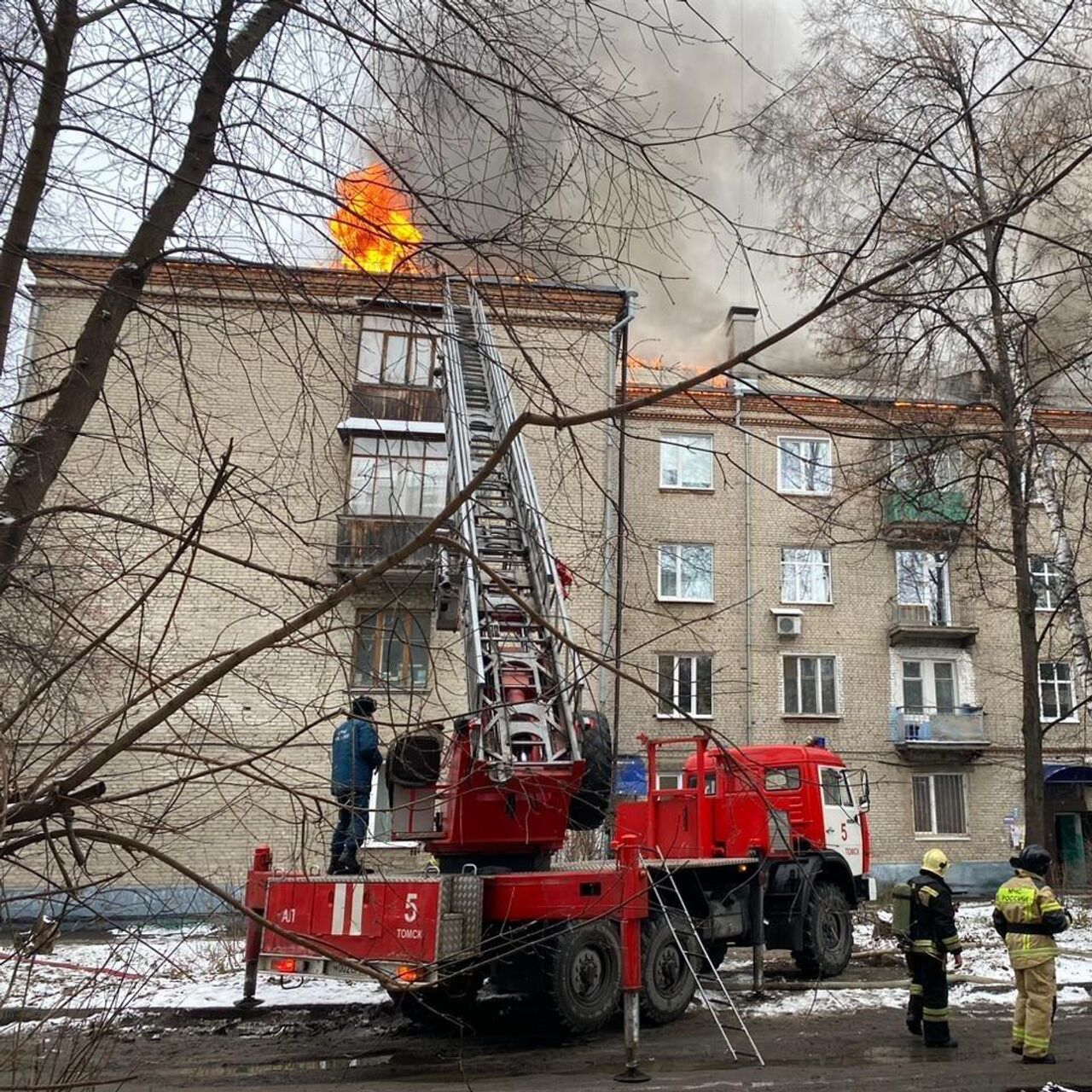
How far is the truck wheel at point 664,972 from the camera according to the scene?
28.1 ft

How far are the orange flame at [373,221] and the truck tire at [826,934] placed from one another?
29.8 ft

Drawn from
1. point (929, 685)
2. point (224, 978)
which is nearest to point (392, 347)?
point (224, 978)

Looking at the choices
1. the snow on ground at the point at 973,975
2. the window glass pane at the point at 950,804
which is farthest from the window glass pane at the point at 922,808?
the snow on ground at the point at 973,975

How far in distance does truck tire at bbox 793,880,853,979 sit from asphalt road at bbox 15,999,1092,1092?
4.70ft

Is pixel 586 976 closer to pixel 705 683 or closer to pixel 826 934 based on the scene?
pixel 705 683

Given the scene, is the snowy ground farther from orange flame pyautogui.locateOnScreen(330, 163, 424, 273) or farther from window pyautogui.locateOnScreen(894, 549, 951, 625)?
window pyautogui.locateOnScreen(894, 549, 951, 625)

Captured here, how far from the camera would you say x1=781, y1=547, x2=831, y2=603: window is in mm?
24219

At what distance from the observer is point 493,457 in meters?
2.14

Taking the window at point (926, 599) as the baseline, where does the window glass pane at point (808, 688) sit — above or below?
below

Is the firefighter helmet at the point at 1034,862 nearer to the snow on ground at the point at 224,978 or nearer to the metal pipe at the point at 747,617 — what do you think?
the snow on ground at the point at 224,978

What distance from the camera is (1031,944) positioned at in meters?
7.61

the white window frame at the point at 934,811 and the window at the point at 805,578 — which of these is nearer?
the white window frame at the point at 934,811

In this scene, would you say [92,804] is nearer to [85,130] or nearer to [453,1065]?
[85,130]

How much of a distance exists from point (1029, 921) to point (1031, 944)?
0.17 meters
